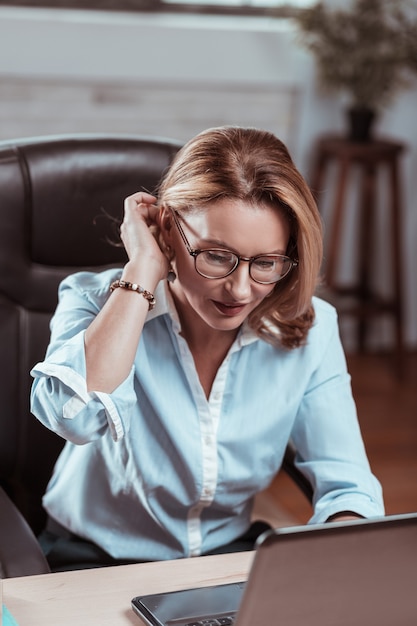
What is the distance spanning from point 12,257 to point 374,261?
8.90 ft

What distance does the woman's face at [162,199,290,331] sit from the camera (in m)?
1.39

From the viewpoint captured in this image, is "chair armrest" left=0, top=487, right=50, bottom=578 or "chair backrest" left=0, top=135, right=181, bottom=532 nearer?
"chair armrest" left=0, top=487, right=50, bottom=578

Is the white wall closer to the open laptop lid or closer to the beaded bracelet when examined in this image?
the beaded bracelet

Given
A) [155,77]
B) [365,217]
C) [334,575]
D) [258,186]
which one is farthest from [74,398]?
[365,217]

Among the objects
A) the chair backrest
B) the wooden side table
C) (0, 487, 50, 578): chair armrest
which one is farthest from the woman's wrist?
the wooden side table

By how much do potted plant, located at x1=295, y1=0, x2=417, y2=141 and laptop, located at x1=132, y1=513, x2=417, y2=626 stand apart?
2942 mm

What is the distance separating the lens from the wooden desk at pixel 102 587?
3.81ft

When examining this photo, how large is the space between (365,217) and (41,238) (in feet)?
8.10

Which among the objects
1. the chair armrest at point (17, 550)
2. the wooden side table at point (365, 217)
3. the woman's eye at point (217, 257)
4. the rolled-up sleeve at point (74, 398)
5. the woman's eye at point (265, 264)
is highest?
the woman's eye at point (217, 257)

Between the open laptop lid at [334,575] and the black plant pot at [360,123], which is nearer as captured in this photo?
the open laptop lid at [334,575]

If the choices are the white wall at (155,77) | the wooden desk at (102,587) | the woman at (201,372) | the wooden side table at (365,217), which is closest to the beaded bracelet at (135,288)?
the woman at (201,372)

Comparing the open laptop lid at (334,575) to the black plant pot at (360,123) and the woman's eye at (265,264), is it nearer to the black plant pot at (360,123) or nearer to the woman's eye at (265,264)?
the woman's eye at (265,264)

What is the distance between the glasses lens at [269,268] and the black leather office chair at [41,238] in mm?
444

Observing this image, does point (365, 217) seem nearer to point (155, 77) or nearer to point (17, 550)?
point (155, 77)
